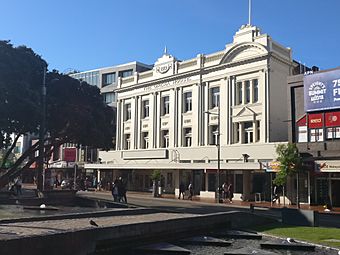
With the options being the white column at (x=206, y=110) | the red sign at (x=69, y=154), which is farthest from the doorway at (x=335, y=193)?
the red sign at (x=69, y=154)

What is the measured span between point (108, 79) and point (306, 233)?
58524 mm

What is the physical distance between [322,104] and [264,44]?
31.3 feet

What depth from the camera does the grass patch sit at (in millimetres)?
15708

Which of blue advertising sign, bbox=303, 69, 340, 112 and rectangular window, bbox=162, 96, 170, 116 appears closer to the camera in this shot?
blue advertising sign, bbox=303, 69, 340, 112

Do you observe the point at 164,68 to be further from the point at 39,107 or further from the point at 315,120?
the point at 39,107

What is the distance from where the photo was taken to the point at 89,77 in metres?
76.3

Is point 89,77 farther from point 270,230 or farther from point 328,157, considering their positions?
point 270,230

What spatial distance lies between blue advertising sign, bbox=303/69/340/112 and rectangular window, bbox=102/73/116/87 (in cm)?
3913

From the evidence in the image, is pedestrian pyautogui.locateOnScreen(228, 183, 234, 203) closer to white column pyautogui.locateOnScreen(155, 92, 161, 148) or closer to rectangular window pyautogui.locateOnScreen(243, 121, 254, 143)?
rectangular window pyautogui.locateOnScreen(243, 121, 254, 143)

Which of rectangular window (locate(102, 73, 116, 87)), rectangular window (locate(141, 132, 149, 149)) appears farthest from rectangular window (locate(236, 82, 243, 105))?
rectangular window (locate(102, 73, 116, 87))

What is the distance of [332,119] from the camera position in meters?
36.0

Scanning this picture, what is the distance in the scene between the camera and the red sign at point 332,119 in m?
35.6

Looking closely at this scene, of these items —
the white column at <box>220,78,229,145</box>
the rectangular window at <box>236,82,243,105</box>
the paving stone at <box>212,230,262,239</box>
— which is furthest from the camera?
the white column at <box>220,78,229,145</box>

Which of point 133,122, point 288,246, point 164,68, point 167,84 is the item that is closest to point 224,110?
point 167,84
